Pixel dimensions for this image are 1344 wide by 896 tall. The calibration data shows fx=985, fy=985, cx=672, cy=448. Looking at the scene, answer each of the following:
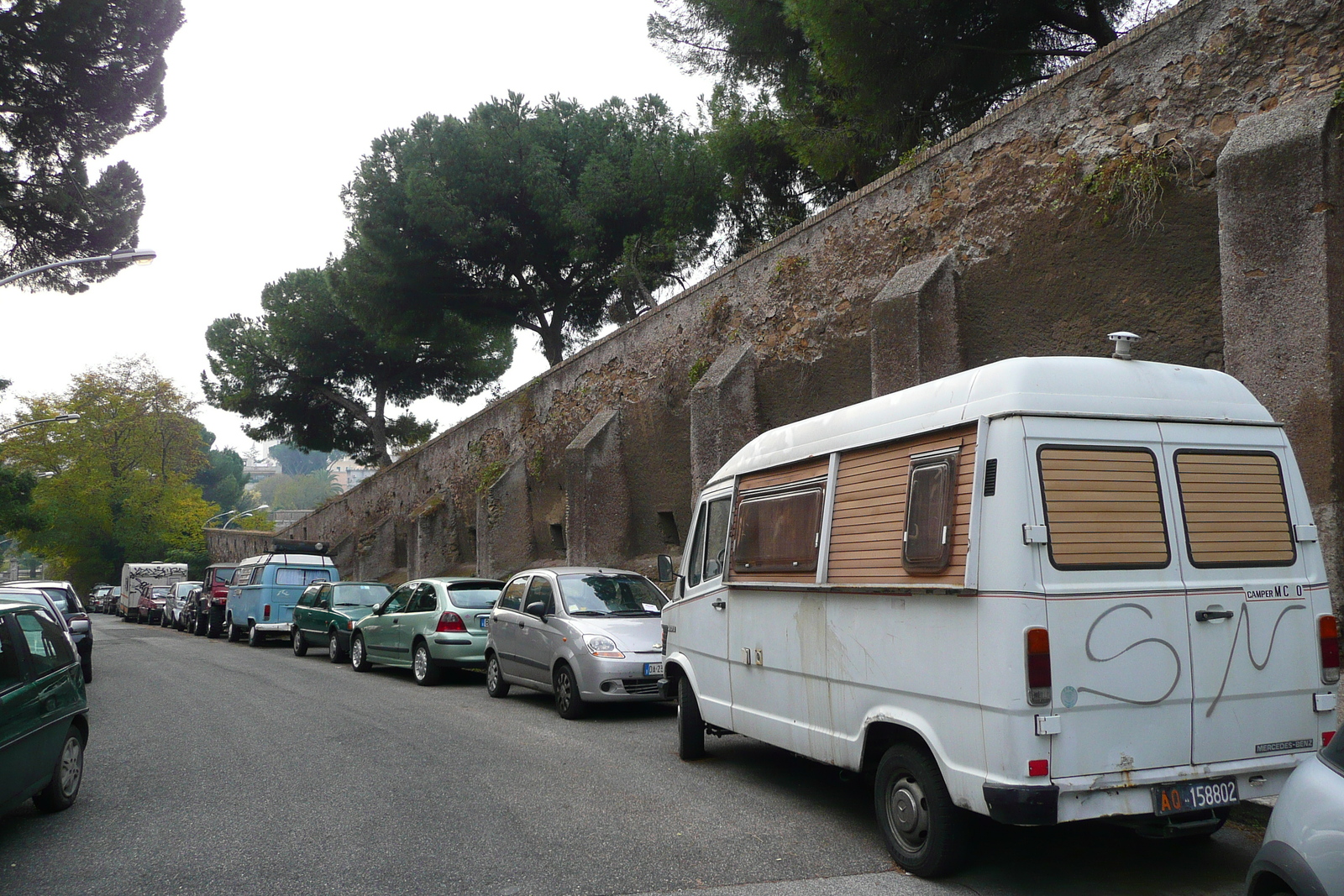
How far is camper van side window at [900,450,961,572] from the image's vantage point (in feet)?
15.6

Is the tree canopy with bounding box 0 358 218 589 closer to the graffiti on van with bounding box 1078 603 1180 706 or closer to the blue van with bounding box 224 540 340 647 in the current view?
the blue van with bounding box 224 540 340 647

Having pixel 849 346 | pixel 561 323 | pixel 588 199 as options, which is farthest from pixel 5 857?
pixel 561 323

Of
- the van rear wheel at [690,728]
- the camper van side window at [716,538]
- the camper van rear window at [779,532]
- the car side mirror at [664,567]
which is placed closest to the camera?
the camper van rear window at [779,532]

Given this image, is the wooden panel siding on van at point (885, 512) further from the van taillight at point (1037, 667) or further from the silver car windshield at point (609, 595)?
the silver car windshield at point (609, 595)

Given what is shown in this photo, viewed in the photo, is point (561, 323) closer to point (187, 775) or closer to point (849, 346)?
point (849, 346)

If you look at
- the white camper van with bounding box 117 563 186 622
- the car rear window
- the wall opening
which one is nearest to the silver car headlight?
the car rear window

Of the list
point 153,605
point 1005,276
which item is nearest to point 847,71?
point 1005,276

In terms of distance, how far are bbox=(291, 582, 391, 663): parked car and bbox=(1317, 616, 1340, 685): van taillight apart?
46.3 feet

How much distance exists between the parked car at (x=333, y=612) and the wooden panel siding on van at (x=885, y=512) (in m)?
12.3

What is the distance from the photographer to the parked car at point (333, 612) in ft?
55.1

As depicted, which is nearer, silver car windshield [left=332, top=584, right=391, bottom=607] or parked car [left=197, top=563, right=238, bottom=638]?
silver car windshield [left=332, top=584, right=391, bottom=607]

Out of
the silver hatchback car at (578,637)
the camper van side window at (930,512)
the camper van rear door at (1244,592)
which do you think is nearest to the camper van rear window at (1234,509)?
the camper van rear door at (1244,592)

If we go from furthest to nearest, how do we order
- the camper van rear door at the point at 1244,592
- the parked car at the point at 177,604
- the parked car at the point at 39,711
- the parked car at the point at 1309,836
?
the parked car at the point at 177,604
the parked car at the point at 39,711
the camper van rear door at the point at 1244,592
the parked car at the point at 1309,836

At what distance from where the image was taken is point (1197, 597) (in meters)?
4.61
